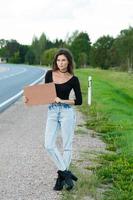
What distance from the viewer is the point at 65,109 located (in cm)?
636

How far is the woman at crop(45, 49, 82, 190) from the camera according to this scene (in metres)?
6.32

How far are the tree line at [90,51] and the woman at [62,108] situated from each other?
231 ft

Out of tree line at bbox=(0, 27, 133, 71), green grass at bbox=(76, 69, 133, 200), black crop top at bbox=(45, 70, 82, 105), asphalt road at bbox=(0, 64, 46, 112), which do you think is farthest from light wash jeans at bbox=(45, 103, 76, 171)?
tree line at bbox=(0, 27, 133, 71)

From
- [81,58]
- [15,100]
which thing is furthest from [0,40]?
[15,100]

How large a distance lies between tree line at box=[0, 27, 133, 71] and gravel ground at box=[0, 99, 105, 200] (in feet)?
212

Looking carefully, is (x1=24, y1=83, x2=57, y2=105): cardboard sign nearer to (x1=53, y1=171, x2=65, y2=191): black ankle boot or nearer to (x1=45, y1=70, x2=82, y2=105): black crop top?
(x1=45, y1=70, x2=82, y2=105): black crop top

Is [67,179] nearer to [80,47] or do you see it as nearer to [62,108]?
[62,108]

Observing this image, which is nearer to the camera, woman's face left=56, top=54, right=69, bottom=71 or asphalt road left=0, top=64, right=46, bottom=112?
woman's face left=56, top=54, right=69, bottom=71

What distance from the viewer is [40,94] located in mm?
6410

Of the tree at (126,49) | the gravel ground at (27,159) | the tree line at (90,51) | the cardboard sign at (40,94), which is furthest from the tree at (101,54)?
the cardboard sign at (40,94)

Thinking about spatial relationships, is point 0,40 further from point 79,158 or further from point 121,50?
point 79,158

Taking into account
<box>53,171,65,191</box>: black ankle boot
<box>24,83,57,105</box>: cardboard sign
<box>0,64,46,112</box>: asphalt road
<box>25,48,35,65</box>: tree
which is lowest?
<box>25,48,35,65</box>: tree

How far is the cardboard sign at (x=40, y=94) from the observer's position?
6.28 metres

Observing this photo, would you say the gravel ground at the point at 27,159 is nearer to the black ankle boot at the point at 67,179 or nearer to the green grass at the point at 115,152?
the black ankle boot at the point at 67,179
